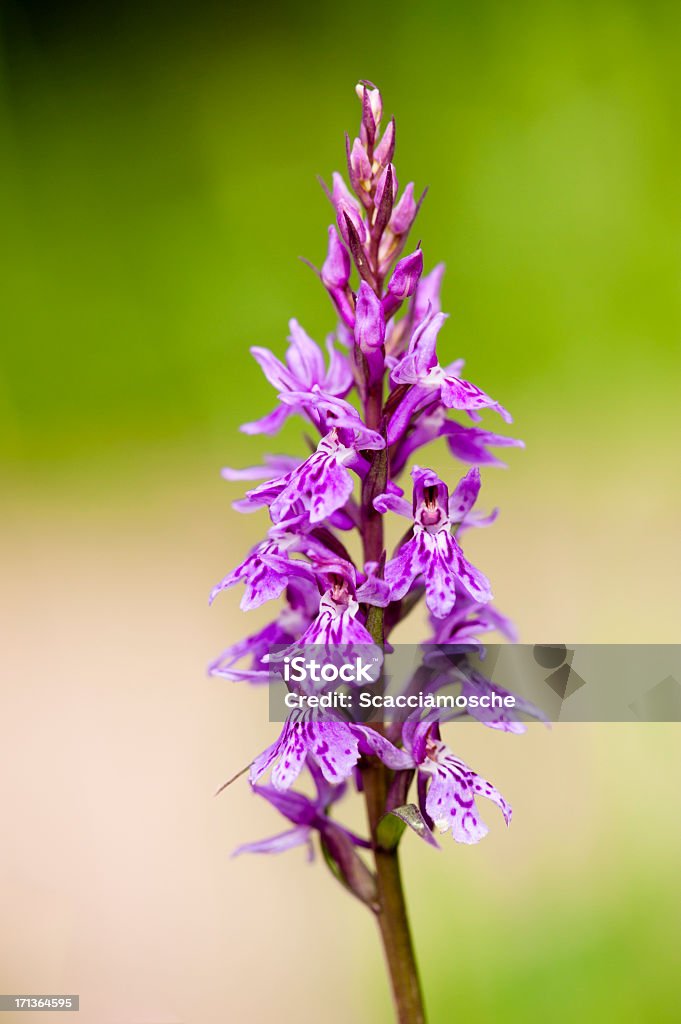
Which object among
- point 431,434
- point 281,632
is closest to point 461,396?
point 431,434

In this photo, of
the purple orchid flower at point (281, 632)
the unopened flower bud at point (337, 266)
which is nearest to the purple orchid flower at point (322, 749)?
the purple orchid flower at point (281, 632)

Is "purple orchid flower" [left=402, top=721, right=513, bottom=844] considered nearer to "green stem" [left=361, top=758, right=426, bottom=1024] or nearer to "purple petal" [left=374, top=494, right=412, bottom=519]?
"green stem" [left=361, top=758, right=426, bottom=1024]

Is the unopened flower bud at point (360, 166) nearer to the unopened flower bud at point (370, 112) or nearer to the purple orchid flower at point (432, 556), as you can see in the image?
the unopened flower bud at point (370, 112)

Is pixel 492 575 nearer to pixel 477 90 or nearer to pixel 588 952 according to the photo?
pixel 588 952

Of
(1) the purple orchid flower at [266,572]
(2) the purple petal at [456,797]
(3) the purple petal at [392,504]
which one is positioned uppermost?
(3) the purple petal at [392,504]

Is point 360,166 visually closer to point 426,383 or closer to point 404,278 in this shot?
point 404,278

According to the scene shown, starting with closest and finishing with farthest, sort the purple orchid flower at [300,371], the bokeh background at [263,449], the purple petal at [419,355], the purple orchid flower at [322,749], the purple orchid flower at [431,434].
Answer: the purple orchid flower at [322,749]
the purple petal at [419,355]
the purple orchid flower at [431,434]
the purple orchid flower at [300,371]
the bokeh background at [263,449]
